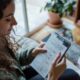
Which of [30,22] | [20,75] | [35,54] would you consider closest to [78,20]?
[30,22]

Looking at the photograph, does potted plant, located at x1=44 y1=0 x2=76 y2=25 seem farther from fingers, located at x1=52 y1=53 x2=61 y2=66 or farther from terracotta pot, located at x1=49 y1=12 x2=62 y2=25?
fingers, located at x1=52 y1=53 x2=61 y2=66

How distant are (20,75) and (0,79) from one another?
7.9 inches

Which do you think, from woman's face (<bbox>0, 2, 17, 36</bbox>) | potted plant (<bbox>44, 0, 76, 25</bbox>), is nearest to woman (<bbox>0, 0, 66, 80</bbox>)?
woman's face (<bbox>0, 2, 17, 36</bbox>)

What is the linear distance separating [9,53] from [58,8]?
3.16ft

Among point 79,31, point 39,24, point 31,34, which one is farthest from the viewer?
point 39,24

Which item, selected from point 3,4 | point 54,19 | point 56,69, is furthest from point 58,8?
point 3,4

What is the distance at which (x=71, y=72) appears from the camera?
3.96 ft

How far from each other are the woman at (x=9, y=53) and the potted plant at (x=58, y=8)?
0.78 meters

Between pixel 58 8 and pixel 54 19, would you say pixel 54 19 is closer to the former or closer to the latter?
pixel 54 19

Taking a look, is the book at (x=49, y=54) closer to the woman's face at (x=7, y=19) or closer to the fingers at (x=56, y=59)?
the fingers at (x=56, y=59)

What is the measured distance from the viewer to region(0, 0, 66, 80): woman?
83 centimetres

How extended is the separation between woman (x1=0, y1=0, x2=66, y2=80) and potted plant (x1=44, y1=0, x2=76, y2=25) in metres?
0.78

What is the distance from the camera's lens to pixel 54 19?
1929mm

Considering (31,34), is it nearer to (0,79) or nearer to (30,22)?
(30,22)
